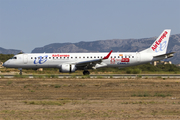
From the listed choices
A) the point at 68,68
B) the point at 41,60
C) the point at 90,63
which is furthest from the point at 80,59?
the point at 41,60

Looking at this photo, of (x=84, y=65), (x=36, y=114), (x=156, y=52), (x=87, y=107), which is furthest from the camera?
(x=156, y=52)

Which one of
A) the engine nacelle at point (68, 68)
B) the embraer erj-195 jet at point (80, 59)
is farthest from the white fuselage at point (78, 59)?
the engine nacelle at point (68, 68)

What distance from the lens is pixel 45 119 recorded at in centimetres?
1004

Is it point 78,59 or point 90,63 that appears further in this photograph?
point 78,59

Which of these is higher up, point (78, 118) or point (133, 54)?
point (133, 54)

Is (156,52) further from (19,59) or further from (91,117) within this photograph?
(91,117)

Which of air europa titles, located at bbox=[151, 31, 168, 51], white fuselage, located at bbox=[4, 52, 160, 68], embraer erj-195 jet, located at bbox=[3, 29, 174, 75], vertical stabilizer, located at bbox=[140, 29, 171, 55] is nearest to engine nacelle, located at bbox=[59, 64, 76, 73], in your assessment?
embraer erj-195 jet, located at bbox=[3, 29, 174, 75]

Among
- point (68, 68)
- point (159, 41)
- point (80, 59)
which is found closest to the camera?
point (68, 68)

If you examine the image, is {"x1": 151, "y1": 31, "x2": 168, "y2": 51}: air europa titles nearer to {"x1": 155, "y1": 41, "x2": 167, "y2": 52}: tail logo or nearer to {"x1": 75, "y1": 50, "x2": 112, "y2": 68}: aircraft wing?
{"x1": 155, "y1": 41, "x2": 167, "y2": 52}: tail logo

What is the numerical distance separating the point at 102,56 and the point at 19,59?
10.0 m

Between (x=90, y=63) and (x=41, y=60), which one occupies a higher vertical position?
(x=41, y=60)

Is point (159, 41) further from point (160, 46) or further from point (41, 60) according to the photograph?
point (41, 60)

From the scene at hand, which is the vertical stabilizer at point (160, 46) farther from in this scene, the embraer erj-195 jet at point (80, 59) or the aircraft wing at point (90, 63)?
the aircraft wing at point (90, 63)

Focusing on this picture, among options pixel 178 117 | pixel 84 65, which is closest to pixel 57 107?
pixel 178 117
